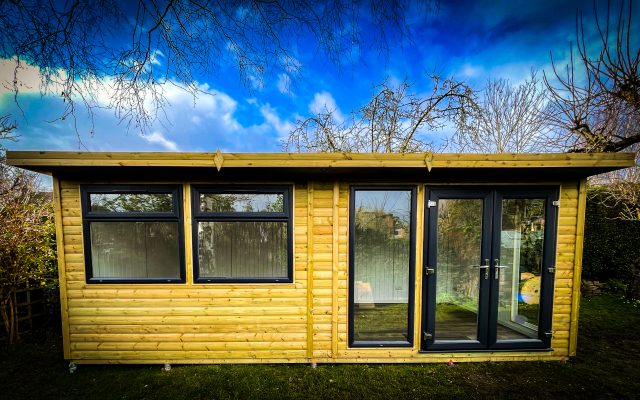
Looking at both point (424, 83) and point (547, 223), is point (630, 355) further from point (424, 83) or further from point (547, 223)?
point (424, 83)

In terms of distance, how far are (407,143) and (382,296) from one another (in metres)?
5.08

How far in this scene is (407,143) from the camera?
727 centimetres

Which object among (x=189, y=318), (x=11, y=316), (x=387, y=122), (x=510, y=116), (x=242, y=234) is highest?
(x=510, y=116)

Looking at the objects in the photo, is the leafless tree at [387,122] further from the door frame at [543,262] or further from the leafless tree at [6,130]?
the leafless tree at [6,130]

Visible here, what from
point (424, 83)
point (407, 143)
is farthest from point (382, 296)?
point (424, 83)

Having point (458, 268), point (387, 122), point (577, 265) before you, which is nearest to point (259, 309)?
point (458, 268)

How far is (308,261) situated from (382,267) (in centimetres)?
97

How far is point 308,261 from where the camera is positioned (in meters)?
3.21

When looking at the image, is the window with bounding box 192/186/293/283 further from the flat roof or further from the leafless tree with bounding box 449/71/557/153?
the leafless tree with bounding box 449/71/557/153

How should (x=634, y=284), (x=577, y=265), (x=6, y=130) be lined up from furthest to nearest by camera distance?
(x=6, y=130), (x=634, y=284), (x=577, y=265)

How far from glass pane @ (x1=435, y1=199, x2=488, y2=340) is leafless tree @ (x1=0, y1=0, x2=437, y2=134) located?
7.33 ft

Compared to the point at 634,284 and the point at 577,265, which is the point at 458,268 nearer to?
the point at 577,265

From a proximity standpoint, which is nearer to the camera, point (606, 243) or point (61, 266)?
point (61, 266)

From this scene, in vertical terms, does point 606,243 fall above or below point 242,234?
below
